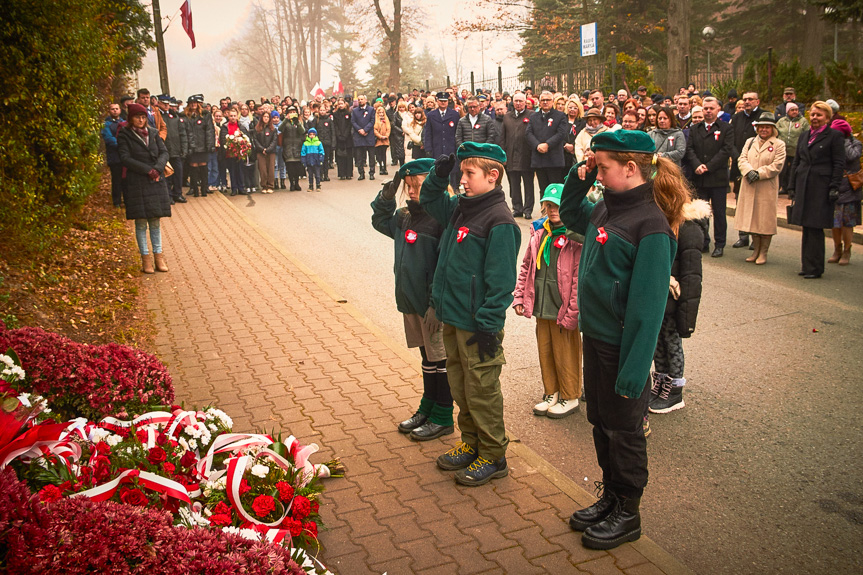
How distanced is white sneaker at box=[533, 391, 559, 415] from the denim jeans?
7011 mm

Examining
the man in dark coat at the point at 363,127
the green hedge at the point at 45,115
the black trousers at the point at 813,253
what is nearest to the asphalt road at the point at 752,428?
the black trousers at the point at 813,253

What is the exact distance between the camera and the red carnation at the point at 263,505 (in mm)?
3801

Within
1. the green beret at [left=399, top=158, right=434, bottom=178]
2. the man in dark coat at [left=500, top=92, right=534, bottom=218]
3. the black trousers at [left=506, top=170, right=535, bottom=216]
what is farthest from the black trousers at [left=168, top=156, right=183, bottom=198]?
the green beret at [left=399, top=158, right=434, bottom=178]

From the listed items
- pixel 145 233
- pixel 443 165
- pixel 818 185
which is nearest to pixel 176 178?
pixel 145 233

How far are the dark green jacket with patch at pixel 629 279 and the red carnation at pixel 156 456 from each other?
232cm

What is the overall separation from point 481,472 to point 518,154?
11.0 meters

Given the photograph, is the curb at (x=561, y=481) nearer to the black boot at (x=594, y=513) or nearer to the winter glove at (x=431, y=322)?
the black boot at (x=594, y=513)

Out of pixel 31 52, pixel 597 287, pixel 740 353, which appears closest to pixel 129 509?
pixel 597 287

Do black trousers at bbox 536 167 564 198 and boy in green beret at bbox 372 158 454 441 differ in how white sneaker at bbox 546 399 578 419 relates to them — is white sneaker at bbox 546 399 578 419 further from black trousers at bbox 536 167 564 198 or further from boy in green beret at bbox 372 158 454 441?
black trousers at bbox 536 167 564 198

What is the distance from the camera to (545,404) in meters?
6.10

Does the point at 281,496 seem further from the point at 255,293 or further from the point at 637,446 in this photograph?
the point at 255,293

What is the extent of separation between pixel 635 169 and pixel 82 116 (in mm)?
8878

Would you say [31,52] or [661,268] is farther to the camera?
[31,52]

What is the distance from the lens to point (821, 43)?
36.3 metres
